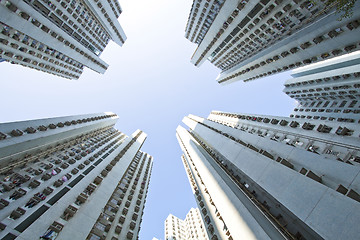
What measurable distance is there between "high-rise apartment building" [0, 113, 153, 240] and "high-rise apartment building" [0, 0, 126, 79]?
50.9ft

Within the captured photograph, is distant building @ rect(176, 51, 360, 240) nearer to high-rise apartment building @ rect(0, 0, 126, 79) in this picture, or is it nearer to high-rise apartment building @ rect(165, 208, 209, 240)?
high-rise apartment building @ rect(165, 208, 209, 240)

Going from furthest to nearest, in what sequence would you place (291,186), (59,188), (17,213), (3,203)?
(59,188) → (3,203) → (17,213) → (291,186)

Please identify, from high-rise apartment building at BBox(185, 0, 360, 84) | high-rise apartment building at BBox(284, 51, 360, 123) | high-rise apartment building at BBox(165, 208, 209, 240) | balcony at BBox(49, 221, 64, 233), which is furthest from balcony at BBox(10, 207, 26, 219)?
high-rise apartment building at BBox(284, 51, 360, 123)

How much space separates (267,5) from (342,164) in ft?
90.7

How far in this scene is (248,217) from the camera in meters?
18.9

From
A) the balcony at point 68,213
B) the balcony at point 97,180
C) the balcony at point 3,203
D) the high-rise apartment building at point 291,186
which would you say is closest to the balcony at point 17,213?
the balcony at point 3,203

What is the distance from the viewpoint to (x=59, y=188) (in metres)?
23.1

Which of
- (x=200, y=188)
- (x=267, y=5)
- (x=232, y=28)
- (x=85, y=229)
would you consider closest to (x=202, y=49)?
(x=232, y=28)

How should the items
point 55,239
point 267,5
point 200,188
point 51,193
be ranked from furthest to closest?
point 200,188
point 267,5
point 51,193
point 55,239

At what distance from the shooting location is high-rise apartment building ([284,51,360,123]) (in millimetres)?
44969

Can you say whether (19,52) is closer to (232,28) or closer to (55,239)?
(55,239)

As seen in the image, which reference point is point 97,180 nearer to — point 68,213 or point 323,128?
point 68,213

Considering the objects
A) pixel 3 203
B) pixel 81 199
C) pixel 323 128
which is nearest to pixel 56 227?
pixel 81 199

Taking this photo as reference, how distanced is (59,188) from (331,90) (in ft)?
204
